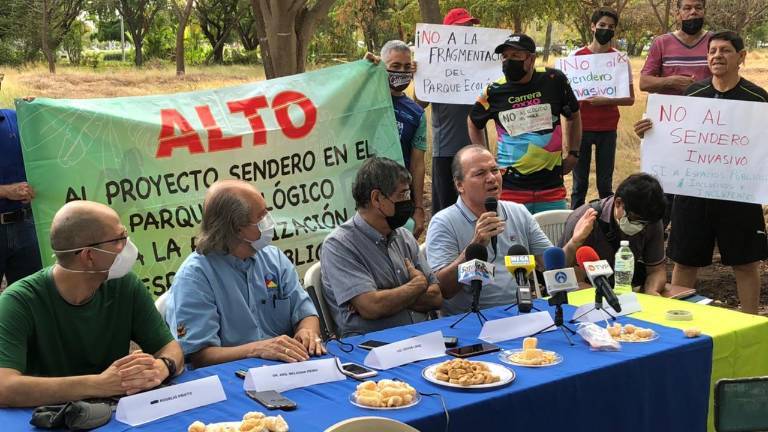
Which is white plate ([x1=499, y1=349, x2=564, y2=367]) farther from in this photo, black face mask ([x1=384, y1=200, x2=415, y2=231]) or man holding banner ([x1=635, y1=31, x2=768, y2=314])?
man holding banner ([x1=635, y1=31, x2=768, y2=314])

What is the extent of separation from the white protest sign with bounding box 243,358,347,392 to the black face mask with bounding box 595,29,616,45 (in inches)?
197

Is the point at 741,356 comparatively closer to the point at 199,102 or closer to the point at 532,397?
the point at 532,397

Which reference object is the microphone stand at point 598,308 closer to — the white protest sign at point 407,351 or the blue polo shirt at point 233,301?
the white protest sign at point 407,351

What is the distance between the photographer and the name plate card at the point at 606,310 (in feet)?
13.4

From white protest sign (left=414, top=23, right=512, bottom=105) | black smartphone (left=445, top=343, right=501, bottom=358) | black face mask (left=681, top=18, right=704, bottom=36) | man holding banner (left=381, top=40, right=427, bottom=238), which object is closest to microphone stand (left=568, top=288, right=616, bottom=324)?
black smartphone (left=445, top=343, right=501, bottom=358)

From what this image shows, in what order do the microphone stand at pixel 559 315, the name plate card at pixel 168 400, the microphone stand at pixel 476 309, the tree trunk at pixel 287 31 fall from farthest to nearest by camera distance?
the tree trunk at pixel 287 31 < the microphone stand at pixel 476 309 < the microphone stand at pixel 559 315 < the name plate card at pixel 168 400

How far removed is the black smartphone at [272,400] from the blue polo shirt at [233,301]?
2.66ft

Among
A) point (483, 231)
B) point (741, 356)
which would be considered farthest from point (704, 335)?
point (483, 231)

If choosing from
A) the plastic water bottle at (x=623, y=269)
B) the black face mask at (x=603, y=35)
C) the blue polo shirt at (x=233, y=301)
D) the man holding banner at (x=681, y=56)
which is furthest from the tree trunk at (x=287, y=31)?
the plastic water bottle at (x=623, y=269)

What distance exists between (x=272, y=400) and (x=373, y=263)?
1539mm

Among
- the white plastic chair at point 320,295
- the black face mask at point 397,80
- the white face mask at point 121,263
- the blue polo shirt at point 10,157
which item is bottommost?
the white plastic chair at point 320,295

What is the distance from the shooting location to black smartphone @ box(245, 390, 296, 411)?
2934 millimetres

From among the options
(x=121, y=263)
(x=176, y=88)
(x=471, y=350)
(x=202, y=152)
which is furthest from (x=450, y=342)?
(x=176, y=88)

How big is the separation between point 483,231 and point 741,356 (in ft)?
4.50
